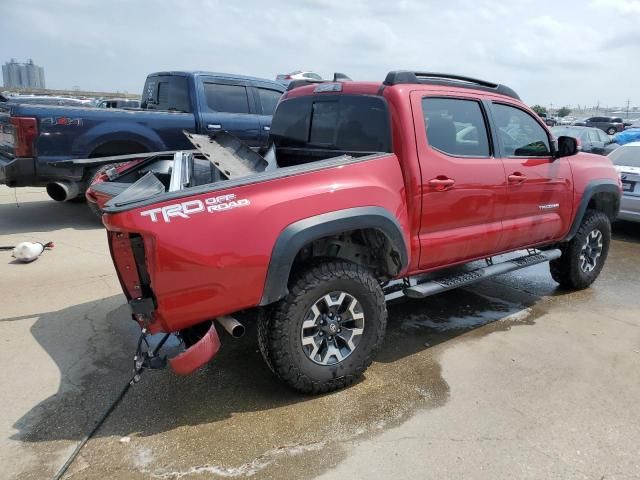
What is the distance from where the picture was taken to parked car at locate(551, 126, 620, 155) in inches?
529

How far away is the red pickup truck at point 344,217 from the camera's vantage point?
2.68 meters

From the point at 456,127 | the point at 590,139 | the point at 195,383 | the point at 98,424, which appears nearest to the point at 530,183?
the point at 456,127

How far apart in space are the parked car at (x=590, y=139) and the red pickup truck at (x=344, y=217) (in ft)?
31.1

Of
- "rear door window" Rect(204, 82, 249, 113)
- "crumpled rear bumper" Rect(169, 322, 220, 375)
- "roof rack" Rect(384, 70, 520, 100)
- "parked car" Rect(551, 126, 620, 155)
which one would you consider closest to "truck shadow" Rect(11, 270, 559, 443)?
"crumpled rear bumper" Rect(169, 322, 220, 375)

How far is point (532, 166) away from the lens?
4.41m

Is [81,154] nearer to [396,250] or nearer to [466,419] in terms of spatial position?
[396,250]

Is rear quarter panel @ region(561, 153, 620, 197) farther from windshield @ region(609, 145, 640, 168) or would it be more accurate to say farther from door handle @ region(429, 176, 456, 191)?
windshield @ region(609, 145, 640, 168)

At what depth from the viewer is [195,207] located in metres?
2.63

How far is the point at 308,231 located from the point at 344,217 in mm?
268

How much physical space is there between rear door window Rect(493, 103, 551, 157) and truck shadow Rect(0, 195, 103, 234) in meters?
5.61

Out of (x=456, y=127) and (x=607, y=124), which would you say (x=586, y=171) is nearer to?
(x=456, y=127)

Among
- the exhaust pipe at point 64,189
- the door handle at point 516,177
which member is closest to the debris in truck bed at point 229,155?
the door handle at point 516,177

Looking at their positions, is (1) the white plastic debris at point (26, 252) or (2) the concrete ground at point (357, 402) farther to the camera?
(1) the white plastic debris at point (26, 252)

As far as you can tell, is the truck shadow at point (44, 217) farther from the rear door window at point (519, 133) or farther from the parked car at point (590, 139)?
the parked car at point (590, 139)
